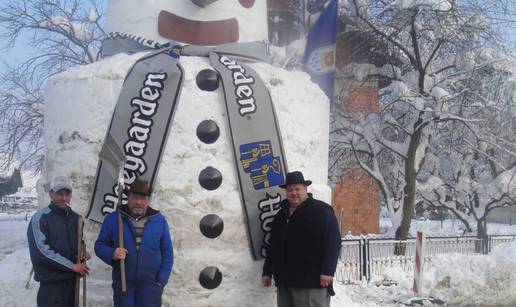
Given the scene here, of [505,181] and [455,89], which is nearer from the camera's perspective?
[455,89]

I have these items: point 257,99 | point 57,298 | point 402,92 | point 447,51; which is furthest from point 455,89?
point 57,298

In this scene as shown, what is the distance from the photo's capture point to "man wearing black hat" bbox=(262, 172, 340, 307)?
4.39 meters

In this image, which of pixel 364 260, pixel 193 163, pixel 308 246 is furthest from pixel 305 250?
pixel 364 260

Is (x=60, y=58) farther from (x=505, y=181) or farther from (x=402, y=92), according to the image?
(x=505, y=181)

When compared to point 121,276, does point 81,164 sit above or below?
above

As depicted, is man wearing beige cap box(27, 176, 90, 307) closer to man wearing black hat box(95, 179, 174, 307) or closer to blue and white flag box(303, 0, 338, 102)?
man wearing black hat box(95, 179, 174, 307)

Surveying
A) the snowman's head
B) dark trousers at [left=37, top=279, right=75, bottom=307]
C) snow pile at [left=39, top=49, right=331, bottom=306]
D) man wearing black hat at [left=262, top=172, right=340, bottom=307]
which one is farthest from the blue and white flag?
dark trousers at [left=37, top=279, right=75, bottom=307]

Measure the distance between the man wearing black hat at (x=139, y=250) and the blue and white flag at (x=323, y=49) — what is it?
3.54 metres

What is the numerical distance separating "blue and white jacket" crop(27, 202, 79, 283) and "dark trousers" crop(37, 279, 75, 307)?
5 cm

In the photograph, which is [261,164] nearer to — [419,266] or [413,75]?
[419,266]

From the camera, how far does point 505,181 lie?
614 inches

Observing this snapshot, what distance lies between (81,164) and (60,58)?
13.2 metres

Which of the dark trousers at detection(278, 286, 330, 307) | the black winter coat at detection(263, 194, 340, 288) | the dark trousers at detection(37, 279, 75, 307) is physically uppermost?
the black winter coat at detection(263, 194, 340, 288)

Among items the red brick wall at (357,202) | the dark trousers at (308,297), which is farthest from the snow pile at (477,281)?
the red brick wall at (357,202)
